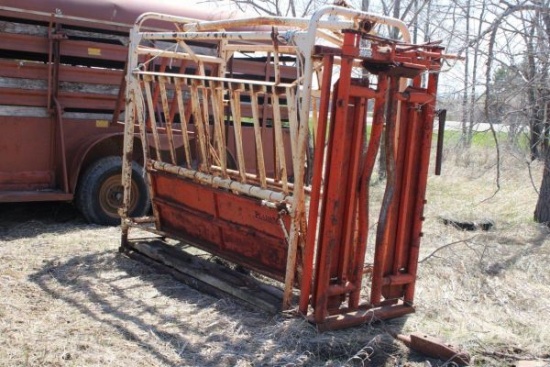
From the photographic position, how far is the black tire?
739 cm

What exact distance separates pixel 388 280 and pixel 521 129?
4.23 metres

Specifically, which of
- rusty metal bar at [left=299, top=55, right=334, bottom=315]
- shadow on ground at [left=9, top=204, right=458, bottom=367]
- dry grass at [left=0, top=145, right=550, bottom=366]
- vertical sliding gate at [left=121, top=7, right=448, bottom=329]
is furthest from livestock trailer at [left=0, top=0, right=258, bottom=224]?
rusty metal bar at [left=299, top=55, right=334, bottom=315]

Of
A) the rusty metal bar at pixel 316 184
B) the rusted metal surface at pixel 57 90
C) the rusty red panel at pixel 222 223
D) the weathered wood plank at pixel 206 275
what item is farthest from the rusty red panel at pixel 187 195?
the rusty metal bar at pixel 316 184

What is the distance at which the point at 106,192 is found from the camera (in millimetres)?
7578

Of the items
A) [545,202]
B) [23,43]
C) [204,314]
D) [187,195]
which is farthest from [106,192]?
[545,202]

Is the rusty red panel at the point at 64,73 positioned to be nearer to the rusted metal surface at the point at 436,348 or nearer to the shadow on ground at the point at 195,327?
the shadow on ground at the point at 195,327

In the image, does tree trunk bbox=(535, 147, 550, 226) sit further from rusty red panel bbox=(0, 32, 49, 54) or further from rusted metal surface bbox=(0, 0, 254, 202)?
rusty red panel bbox=(0, 32, 49, 54)

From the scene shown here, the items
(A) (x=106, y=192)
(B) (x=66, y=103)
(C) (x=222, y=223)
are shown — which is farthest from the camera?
(A) (x=106, y=192)

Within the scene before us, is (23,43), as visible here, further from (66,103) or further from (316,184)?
(316,184)

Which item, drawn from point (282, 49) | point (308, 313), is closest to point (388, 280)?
point (308, 313)

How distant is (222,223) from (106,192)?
2611 millimetres

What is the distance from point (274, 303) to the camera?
15.4 feet

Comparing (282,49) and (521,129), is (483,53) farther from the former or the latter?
(282,49)

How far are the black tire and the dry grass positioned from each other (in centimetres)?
26
